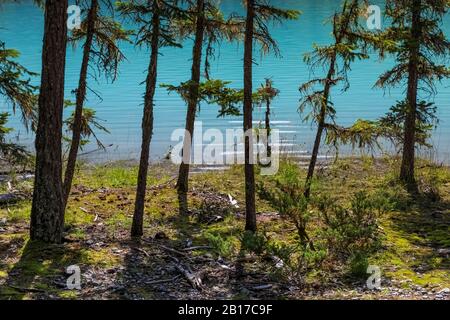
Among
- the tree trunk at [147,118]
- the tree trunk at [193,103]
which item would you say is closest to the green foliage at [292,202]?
the tree trunk at [147,118]

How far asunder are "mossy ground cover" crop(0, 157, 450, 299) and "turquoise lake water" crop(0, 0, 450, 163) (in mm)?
4353

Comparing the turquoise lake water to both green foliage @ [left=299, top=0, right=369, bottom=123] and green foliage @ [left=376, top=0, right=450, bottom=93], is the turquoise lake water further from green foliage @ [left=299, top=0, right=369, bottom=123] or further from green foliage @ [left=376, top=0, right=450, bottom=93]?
green foliage @ [left=376, top=0, right=450, bottom=93]

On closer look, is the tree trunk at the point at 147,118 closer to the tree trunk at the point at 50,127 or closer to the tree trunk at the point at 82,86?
the tree trunk at the point at 82,86

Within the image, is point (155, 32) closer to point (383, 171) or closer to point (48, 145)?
point (48, 145)

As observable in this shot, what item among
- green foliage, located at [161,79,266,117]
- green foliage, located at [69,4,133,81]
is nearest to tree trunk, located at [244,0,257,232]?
green foliage, located at [161,79,266,117]

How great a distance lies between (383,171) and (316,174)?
9.56ft

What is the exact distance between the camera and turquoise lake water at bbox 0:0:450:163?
93.0ft

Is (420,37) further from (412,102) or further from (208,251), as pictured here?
(208,251)

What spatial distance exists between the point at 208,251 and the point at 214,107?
888 inches

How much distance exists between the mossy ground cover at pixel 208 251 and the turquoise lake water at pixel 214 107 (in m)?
4.35

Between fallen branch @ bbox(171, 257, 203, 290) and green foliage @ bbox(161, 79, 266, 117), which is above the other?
green foliage @ bbox(161, 79, 266, 117)

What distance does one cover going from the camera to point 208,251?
13273 millimetres

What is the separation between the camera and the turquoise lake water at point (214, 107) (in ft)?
93.0
